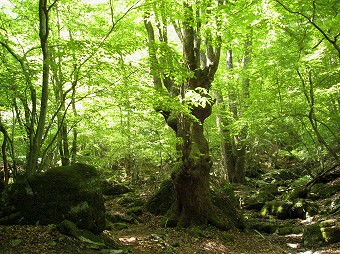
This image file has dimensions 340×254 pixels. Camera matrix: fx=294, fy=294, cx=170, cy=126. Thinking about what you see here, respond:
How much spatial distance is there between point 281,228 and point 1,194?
8669mm

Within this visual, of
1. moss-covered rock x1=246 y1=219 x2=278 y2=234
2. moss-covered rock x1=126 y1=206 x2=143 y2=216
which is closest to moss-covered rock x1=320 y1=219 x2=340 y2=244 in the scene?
moss-covered rock x1=246 y1=219 x2=278 y2=234

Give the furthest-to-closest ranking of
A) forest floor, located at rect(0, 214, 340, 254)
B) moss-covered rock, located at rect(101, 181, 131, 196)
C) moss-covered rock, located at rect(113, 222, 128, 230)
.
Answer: moss-covered rock, located at rect(101, 181, 131, 196) → moss-covered rock, located at rect(113, 222, 128, 230) → forest floor, located at rect(0, 214, 340, 254)

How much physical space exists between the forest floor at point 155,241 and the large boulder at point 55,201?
0.97 ft

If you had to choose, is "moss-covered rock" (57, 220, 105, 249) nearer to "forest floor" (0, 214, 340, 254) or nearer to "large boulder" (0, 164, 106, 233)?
"forest floor" (0, 214, 340, 254)

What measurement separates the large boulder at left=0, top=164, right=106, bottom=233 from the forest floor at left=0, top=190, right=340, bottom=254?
30cm

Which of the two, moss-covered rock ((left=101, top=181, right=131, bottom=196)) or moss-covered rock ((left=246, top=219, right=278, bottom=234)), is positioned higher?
moss-covered rock ((left=101, top=181, right=131, bottom=196))

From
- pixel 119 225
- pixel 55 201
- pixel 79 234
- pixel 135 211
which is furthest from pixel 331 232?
pixel 55 201

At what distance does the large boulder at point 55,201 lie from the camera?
586 cm

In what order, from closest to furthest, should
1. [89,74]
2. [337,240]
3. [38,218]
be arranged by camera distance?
[38,218] → [89,74] → [337,240]

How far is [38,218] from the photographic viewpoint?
5.86 m

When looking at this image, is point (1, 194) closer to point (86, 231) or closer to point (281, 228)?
point (86, 231)

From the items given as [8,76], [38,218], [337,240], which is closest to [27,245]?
[38,218]

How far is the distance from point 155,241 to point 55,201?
9.59ft

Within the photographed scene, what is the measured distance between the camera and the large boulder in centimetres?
586
